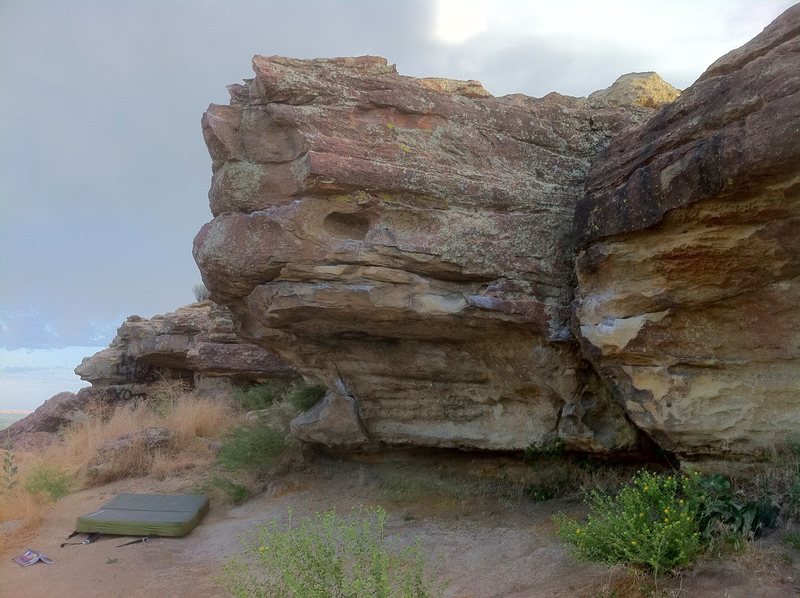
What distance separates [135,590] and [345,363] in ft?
10.8

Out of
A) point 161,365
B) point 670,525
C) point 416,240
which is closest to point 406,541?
point 670,525

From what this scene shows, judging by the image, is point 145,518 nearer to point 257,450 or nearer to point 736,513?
point 257,450

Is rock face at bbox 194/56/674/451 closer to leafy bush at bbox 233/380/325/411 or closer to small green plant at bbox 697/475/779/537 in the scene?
small green plant at bbox 697/475/779/537

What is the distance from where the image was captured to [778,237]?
4793 millimetres

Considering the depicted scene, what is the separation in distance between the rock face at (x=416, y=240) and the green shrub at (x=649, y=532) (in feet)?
5.09

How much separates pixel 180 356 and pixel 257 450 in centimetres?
819

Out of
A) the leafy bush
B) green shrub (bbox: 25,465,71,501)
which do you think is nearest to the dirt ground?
green shrub (bbox: 25,465,71,501)

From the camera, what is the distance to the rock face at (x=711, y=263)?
470 centimetres

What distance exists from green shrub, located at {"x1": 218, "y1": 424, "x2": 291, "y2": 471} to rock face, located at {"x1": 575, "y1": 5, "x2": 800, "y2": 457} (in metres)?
5.31

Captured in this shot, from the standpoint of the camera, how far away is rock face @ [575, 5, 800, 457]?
4695 mm

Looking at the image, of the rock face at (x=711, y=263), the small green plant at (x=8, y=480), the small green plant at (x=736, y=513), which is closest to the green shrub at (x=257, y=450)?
the small green plant at (x=8, y=480)

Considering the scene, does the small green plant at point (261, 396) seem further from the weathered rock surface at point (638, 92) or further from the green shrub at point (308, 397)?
the weathered rock surface at point (638, 92)

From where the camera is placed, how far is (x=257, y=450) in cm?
938

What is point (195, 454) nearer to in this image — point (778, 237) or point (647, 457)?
point (647, 457)
